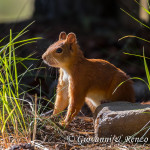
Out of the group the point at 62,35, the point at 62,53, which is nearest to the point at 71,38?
the point at 62,53

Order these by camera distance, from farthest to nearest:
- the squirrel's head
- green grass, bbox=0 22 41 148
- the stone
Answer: the squirrel's head, the stone, green grass, bbox=0 22 41 148

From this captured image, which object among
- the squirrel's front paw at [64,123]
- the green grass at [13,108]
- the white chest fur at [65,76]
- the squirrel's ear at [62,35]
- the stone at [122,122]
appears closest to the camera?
the green grass at [13,108]

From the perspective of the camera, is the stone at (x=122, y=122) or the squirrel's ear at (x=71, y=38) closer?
the stone at (x=122, y=122)

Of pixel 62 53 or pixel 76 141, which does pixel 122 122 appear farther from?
pixel 62 53

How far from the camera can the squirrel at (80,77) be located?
395cm

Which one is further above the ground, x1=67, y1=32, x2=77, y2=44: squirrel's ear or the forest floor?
x1=67, y1=32, x2=77, y2=44: squirrel's ear

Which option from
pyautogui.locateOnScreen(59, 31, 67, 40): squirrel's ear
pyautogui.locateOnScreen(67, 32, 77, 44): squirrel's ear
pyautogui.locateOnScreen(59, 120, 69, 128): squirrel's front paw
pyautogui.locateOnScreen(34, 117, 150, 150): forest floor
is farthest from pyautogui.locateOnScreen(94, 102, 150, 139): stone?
pyautogui.locateOnScreen(59, 31, 67, 40): squirrel's ear

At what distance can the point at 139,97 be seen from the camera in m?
5.36

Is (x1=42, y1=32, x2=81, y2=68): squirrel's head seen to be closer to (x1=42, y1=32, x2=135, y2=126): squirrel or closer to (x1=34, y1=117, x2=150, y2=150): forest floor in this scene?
(x1=42, y1=32, x2=135, y2=126): squirrel

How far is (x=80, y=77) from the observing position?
13.2ft

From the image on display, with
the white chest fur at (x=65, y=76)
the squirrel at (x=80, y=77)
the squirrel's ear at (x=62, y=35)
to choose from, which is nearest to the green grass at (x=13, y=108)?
the squirrel at (x=80, y=77)

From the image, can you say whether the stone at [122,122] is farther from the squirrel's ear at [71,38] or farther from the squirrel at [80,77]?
the squirrel's ear at [71,38]

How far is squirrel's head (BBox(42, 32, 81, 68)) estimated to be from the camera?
3.94 m

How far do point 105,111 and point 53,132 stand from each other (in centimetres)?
52
